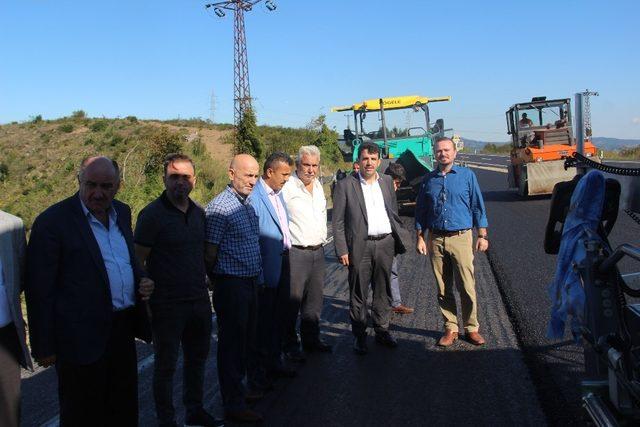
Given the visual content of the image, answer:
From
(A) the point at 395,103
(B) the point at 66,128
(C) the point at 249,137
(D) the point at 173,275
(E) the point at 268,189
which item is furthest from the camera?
(B) the point at 66,128

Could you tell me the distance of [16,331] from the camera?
302cm

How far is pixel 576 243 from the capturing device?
3.57 meters

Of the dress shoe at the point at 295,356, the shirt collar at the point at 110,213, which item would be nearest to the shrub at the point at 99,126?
the dress shoe at the point at 295,356

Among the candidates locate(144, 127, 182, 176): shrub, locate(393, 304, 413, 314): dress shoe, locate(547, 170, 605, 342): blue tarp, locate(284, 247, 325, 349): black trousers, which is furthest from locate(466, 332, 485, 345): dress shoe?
locate(144, 127, 182, 176): shrub

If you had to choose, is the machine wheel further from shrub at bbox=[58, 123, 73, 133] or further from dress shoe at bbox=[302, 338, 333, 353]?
shrub at bbox=[58, 123, 73, 133]

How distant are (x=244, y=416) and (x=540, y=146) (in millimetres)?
15510

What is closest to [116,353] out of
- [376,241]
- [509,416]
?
[509,416]

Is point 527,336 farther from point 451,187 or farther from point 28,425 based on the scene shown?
point 28,425

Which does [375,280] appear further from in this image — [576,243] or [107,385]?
[107,385]

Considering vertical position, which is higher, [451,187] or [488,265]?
[451,187]

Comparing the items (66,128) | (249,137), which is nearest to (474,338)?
(249,137)

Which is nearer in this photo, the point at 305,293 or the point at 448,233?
the point at 305,293

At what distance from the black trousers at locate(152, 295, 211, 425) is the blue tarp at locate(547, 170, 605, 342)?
7.59 ft

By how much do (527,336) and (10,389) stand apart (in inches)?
175
